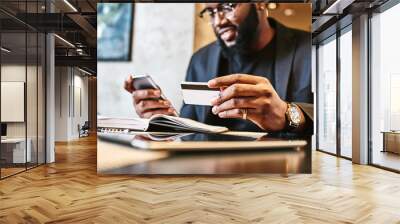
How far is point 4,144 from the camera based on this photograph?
251 inches

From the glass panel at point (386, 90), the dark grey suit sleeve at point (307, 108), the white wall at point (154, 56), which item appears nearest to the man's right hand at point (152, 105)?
the white wall at point (154, 56)

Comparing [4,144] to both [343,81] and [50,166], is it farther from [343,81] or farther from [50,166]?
[343,81]

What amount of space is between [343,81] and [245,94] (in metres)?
4.49

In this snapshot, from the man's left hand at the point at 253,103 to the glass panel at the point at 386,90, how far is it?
2579mm

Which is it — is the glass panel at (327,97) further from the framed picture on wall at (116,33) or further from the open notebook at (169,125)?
the framed picture on wall at (116,33)

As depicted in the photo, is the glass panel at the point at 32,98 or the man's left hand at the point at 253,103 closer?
the man's left hand at the point at 253,103

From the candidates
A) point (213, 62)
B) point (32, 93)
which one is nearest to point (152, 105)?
point (213, 62)

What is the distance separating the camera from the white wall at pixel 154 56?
5.97m

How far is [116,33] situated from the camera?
605cm

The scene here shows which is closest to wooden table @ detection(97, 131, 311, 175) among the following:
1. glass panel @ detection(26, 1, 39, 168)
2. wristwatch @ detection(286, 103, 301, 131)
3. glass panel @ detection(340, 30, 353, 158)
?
wristwatch @ detection(286, 103, 301, 131)

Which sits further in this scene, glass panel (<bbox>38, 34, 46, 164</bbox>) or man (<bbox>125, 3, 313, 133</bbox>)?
glass panel (<bbox>38, 34, 46, 164</bbox>)

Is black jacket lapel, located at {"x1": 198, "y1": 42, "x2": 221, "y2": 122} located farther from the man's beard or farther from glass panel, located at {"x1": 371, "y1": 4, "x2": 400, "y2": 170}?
glass panel, located at {"x1": 371, "y1": 4, "x2": 400, "y2": 170}

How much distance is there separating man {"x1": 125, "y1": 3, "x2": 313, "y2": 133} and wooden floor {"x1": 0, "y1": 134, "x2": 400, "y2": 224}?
97 cm

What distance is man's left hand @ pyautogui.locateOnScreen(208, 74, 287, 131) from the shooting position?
580 centimetres
